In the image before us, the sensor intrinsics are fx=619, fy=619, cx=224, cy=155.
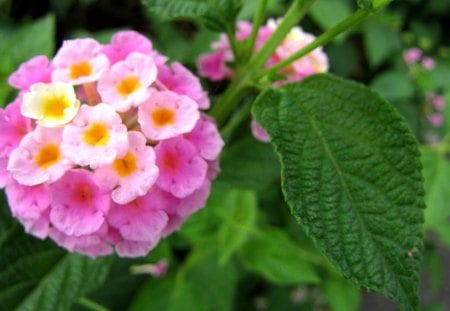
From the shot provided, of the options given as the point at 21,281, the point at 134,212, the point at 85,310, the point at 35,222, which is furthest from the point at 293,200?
the point at 85,310

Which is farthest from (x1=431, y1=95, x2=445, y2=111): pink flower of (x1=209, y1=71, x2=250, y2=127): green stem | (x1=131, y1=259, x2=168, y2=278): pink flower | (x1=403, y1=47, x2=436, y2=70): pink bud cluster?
(x1=209, y1=71, x2=250, y2=127): green stem

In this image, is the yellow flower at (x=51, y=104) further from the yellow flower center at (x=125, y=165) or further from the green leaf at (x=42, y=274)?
the green leaf at (x=42, y=274)

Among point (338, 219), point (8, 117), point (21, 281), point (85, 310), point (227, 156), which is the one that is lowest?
point (85, 310)

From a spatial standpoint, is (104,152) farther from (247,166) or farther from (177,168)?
(247,166)

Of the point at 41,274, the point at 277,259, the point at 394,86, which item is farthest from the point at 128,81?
the point at 394,86

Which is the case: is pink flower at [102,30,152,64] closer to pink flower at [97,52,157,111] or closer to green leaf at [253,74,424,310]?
pink flower at [97,52,157,111]

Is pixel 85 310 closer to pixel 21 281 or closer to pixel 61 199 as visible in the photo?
pixel 21 281

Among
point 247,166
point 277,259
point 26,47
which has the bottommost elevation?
point 277,259
